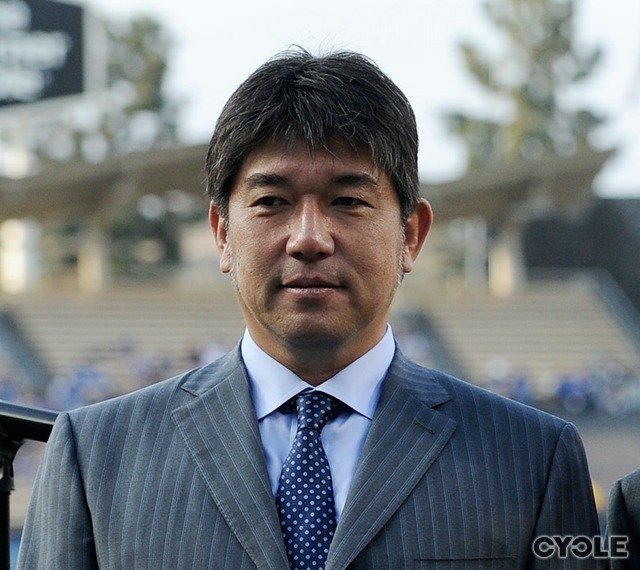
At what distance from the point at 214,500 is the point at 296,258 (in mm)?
454

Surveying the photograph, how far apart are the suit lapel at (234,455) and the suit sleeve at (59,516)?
0.69 ft

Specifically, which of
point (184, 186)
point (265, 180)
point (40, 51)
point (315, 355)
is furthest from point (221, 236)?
point (184, 186)

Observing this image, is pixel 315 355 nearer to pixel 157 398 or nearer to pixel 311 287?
pixel 311 287

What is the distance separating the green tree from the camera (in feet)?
150

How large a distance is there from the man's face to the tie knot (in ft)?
0.30

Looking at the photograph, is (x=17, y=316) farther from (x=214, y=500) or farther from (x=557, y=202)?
(x=214, y=500)

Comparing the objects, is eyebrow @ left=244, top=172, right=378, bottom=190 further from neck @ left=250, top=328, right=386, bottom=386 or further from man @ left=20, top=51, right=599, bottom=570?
neck @ left=250, top=328, right=386, bottom=386

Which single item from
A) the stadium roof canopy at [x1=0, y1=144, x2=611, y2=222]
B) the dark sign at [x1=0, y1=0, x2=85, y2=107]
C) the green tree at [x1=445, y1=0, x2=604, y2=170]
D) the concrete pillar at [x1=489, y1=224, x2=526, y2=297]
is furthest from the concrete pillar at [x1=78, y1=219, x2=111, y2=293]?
the green tree at [x1=445, y1=0, x2=604, y2=170]

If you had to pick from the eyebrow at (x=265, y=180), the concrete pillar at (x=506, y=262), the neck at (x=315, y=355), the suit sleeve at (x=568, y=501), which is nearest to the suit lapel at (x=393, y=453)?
the neck at (x=315, y=355)

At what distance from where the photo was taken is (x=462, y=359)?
25.9 metres

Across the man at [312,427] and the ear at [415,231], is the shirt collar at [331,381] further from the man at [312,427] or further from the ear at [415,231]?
the ear at [415,231]

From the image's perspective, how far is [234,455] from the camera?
7.09 ft

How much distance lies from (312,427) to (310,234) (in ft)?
1.16

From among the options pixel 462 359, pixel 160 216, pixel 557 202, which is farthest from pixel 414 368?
pixel 160 216
